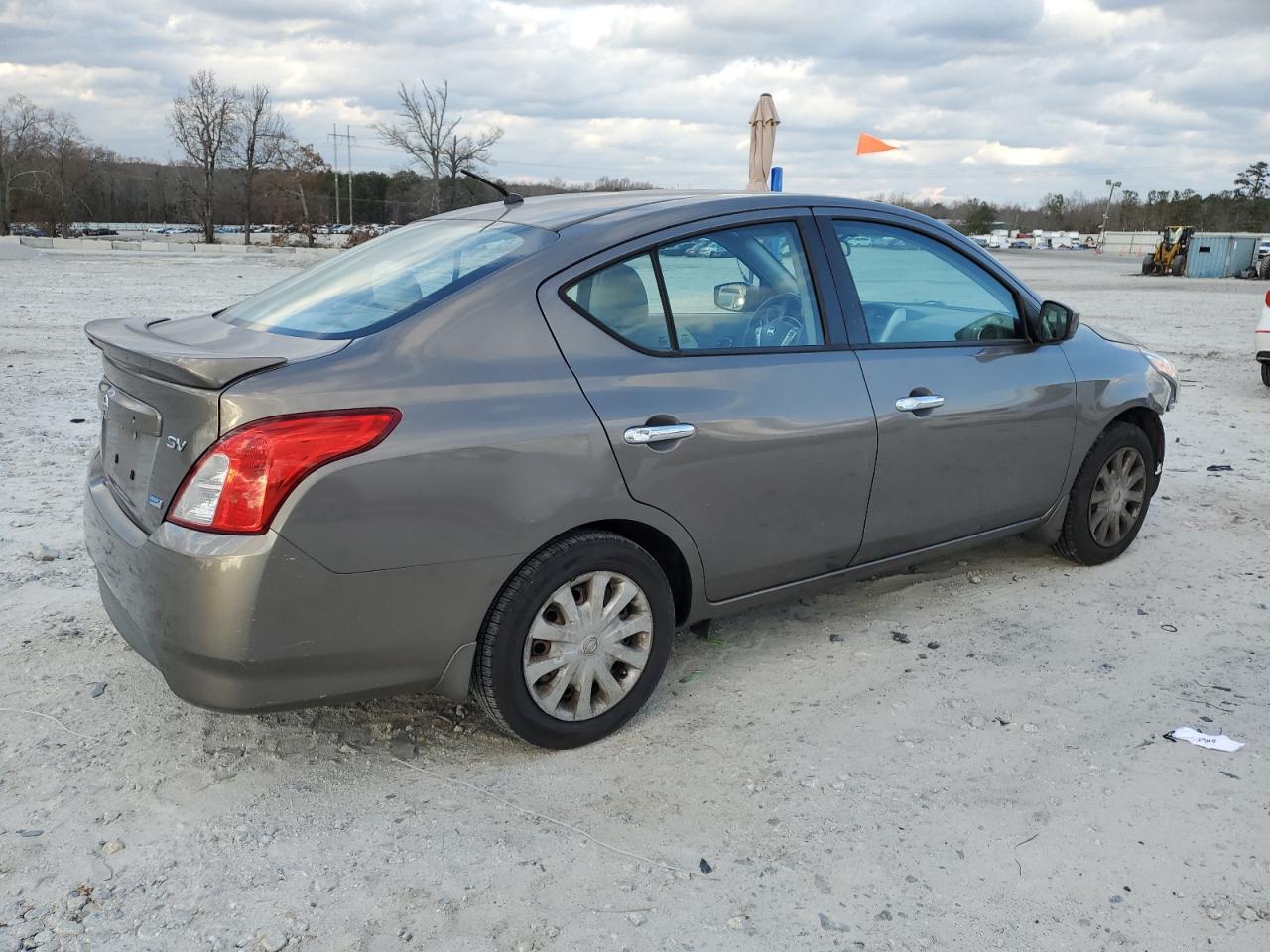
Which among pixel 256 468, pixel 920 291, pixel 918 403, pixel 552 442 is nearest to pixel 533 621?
pixel 552 442

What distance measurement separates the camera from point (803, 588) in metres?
3.85

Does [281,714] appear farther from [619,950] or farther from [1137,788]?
[1137,788]

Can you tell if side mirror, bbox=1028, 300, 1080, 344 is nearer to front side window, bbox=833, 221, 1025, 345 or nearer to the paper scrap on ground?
front side window, bbox=833, 221, 1025, 345

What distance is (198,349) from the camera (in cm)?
291

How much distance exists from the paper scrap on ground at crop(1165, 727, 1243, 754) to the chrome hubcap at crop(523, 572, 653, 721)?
178 centimetres

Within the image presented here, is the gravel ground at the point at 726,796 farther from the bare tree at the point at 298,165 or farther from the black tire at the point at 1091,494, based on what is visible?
the bare tree at the point at 298,165

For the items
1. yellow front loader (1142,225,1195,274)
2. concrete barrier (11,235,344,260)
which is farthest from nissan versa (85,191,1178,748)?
yellow front loader (1142,225,1195,274)

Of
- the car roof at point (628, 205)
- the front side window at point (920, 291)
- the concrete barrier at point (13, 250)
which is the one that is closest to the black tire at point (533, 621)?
the car roof at point (628, 205)

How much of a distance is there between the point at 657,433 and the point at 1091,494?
104 inches

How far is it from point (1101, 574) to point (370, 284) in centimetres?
363

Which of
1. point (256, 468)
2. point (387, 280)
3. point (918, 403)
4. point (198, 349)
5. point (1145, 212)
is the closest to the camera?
point (256, 468)

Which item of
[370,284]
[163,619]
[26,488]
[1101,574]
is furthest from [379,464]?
[26,488]

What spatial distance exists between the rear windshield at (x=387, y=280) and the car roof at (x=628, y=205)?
10cm

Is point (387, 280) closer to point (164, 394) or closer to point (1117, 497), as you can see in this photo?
point (164, 394)
